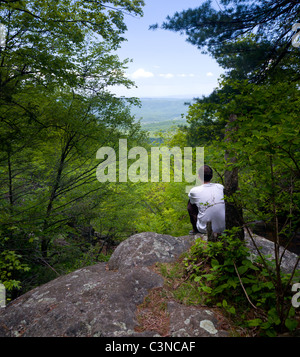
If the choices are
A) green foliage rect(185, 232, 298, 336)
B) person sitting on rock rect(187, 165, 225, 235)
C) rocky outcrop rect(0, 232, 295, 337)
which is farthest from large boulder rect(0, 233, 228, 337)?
person sitting on rock rect(187, 165, 225, 235)

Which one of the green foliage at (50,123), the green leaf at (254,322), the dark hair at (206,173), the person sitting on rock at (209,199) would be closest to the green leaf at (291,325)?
the green leaf at (254,322)

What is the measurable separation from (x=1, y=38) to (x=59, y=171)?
389cm

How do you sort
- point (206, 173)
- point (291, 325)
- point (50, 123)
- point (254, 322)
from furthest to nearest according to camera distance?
point (50, 123)
point (206, 173)
point (254, 322)
point (291, 325)

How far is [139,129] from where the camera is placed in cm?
799

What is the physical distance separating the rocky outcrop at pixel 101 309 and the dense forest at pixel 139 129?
404 mm

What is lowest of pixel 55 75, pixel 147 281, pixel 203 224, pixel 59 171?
pixel 147 281

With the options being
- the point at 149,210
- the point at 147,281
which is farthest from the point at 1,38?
the point at 149,210

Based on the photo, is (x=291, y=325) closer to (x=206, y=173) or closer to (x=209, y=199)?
(x=209, y=199)

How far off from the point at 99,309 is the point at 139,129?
6.28m

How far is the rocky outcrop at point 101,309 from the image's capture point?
2.36 metres

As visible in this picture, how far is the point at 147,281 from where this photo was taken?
3.21 meters

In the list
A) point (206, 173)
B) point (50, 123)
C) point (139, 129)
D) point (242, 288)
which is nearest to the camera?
point (242, 288)

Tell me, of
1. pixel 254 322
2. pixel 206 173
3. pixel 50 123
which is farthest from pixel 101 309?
pixel 50 123
